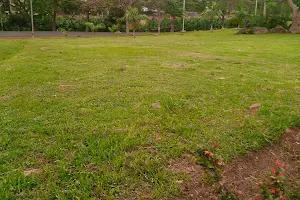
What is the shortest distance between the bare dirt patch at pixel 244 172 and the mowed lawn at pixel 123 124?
0.07m

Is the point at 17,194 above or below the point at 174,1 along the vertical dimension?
below

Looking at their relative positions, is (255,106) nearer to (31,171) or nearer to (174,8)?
(31,171)

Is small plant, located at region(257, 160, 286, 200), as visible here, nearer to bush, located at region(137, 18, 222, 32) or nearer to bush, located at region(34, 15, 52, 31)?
bush, located at region(137, 18, 222, 32)

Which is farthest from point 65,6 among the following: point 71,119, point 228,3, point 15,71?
point 71,119

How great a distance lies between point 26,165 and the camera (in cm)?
204

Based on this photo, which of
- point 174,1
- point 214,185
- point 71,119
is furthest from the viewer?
point 174,1

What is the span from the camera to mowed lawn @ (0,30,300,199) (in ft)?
6.20

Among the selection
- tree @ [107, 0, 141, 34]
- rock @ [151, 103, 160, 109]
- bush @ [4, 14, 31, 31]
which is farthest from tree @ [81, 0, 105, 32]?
rock @ [151, 103, 160, 109]

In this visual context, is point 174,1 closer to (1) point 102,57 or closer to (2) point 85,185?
(1) point 102,57

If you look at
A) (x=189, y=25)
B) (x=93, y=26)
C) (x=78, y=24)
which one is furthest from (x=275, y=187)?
(x=189, y=25)

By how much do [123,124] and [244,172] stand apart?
1.17 metres

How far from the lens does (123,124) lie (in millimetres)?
2725

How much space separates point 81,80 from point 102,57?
2.56 m

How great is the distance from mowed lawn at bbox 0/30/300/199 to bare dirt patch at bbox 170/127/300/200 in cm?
7
